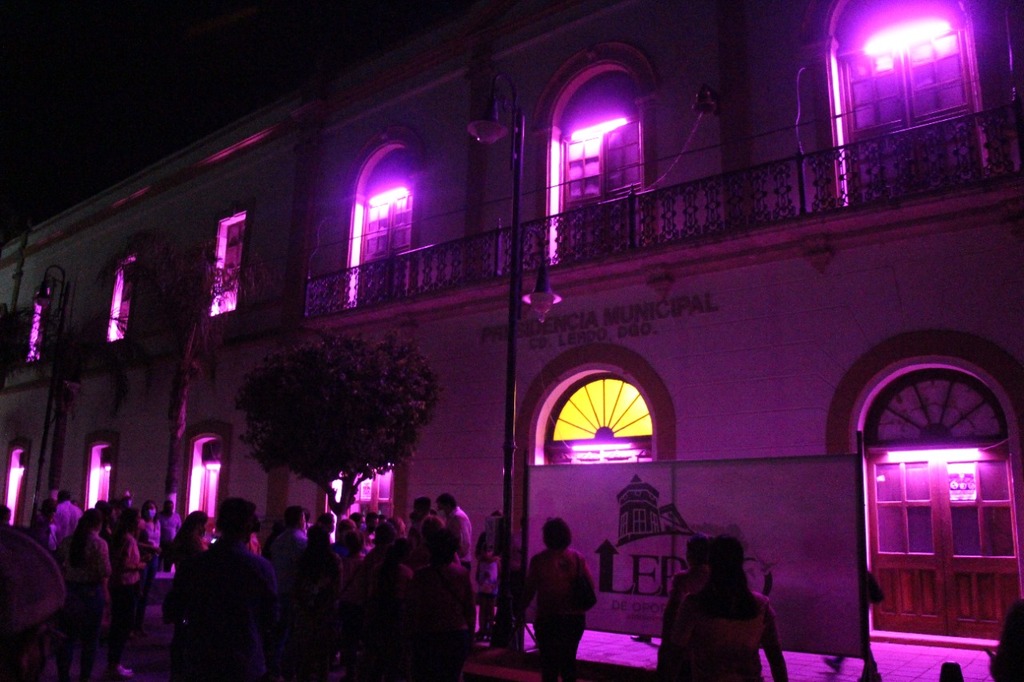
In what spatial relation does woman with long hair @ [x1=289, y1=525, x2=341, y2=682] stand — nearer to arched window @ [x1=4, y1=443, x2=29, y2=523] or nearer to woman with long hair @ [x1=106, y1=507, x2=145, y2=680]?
woman with long hair @ [x1=106, y1=507, x2=145, y2=680]

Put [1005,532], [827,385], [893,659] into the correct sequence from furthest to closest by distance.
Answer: [827,385], [1005,532], [893,659]

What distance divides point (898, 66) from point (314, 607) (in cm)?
1031

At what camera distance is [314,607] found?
721cm

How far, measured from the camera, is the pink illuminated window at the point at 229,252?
18.4 m

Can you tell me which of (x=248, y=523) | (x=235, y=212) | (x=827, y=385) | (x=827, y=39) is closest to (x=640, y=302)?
(x=827, y=385)

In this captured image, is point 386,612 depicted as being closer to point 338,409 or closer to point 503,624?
point 503,624

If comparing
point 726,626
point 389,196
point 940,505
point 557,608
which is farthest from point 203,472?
point 726,626

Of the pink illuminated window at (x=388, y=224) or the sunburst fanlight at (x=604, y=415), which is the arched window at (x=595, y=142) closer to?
the sunburst fanlight at (x=604, y=415)

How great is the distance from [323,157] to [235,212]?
317 centimetres

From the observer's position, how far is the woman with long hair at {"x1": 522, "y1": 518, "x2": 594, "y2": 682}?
6.33 metres

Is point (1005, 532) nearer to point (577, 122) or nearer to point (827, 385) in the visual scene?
point (827, 385)

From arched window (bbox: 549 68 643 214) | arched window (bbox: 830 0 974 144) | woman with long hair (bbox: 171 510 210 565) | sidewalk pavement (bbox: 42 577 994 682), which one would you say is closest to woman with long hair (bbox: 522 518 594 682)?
sidewalk pavement (bbox: 42 577 994 682)

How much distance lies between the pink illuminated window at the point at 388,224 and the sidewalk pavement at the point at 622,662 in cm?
869

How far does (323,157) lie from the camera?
62.4ft
